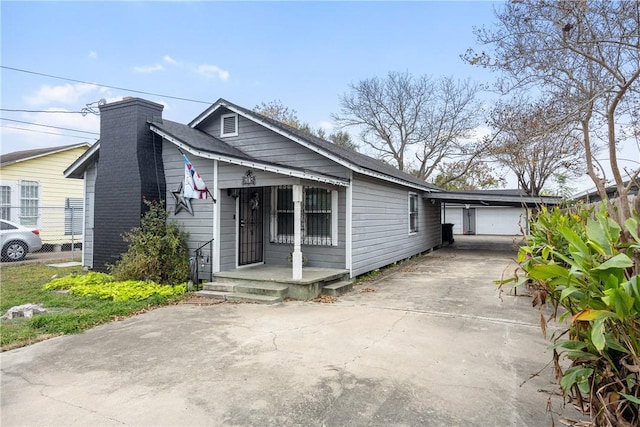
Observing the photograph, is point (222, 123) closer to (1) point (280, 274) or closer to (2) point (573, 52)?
(1) point (280, 274)

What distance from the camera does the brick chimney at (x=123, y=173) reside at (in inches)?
332

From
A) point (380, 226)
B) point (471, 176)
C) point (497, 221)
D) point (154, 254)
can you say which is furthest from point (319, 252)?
point (471, 176)

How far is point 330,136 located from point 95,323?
1032 inches

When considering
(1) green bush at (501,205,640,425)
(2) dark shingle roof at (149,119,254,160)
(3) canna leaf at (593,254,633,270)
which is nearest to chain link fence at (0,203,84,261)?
(2) dark shingle roof at (149,119,254,160)

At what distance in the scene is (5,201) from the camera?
1384 cm

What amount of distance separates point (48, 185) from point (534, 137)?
691 inches

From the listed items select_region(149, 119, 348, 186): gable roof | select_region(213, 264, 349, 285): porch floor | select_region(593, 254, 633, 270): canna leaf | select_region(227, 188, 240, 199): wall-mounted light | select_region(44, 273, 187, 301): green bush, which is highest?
select_region(149, 119, 348, 186): gable roof

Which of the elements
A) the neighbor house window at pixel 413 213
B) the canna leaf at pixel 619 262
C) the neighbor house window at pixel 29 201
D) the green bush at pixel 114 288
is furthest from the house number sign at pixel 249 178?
the neighbor house window at pixel 29 201

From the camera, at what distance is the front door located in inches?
337

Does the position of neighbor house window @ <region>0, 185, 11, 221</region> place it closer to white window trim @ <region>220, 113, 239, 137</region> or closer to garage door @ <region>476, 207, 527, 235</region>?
white window trim @ <region>220, 113, 239, 137</region>

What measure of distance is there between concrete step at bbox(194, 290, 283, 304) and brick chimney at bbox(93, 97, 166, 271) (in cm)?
270

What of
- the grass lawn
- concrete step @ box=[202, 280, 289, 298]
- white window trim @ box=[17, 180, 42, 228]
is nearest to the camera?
the grass lawn

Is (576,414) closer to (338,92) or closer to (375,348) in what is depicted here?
(375,348)

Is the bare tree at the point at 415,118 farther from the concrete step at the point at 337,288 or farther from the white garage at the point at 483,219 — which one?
the concrete step at the point at 337,288
